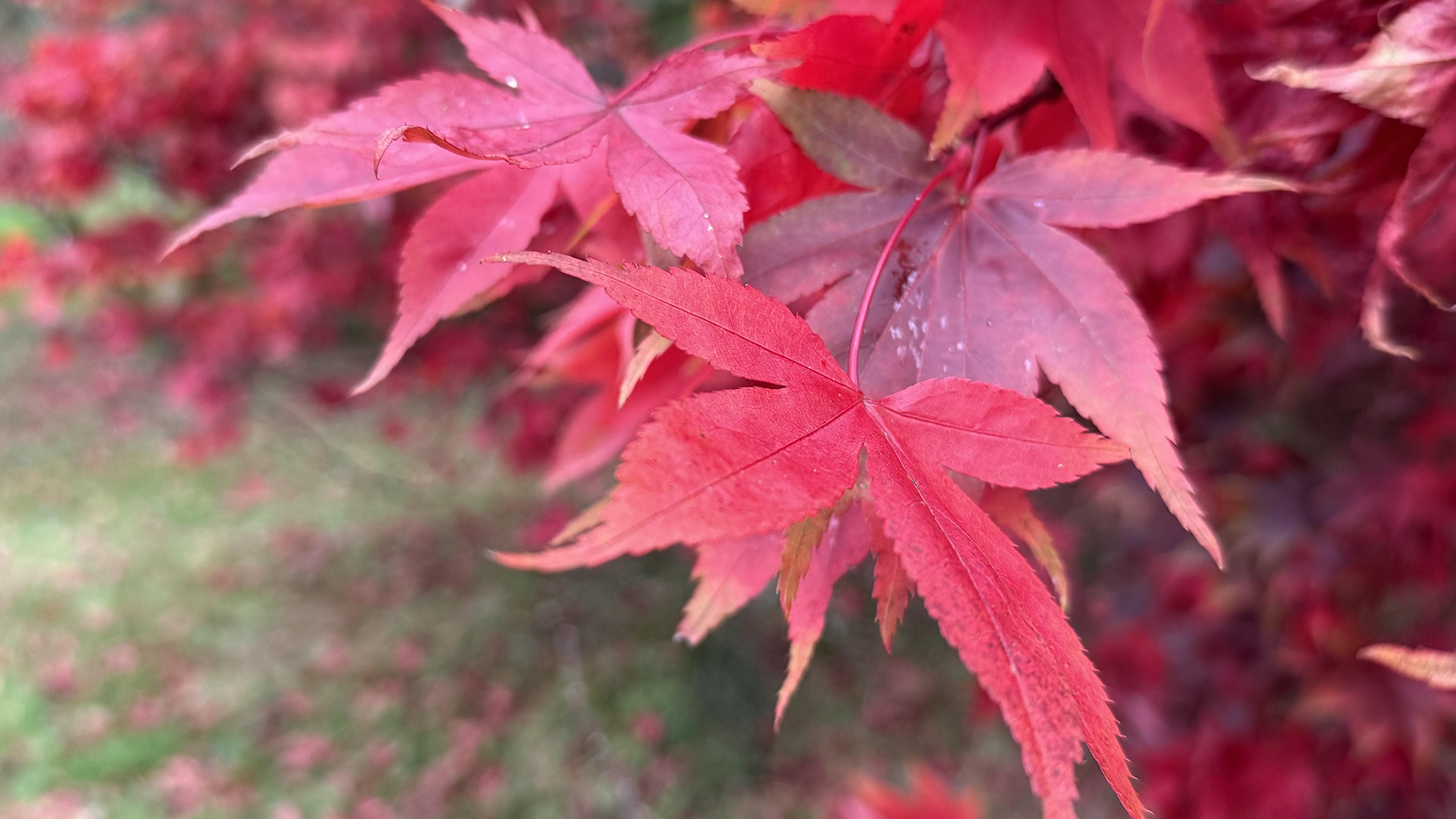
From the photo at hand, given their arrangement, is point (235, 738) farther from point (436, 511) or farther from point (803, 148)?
point (803, 148)

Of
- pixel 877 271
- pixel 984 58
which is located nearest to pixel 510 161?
pixel 877 271

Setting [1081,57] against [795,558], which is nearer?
[795,558]

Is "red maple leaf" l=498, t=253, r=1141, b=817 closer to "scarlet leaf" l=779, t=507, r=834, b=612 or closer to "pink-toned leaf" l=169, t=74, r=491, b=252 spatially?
"scarlet leaf" l=779, t=507, r=834, b=612

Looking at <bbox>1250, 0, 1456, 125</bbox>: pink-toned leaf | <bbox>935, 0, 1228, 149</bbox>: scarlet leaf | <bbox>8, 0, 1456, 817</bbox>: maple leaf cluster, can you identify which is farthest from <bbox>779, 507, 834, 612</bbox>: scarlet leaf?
<bbox>1250, 0, 1456, 125</bbox>: pink-toned leaf

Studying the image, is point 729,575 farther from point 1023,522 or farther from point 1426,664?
point 1426,664

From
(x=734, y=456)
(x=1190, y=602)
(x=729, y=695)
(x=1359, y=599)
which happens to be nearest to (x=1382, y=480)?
(x=1359, y=599)

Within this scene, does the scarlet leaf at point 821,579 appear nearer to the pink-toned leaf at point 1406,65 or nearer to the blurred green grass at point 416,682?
the pink-toned leaf at point 1406,65
